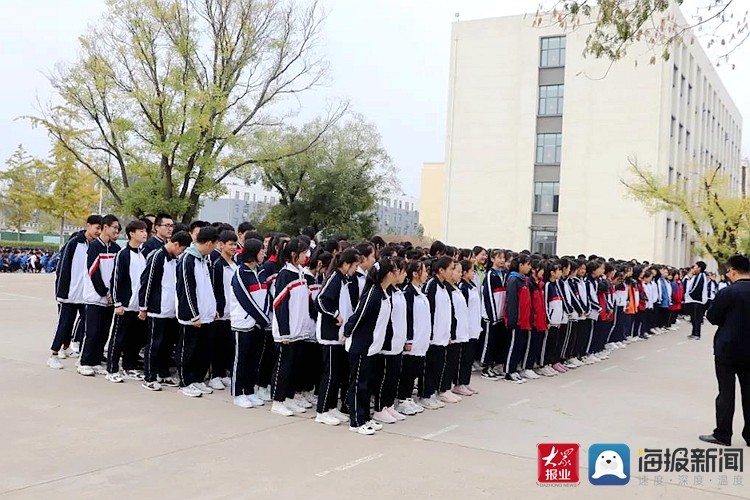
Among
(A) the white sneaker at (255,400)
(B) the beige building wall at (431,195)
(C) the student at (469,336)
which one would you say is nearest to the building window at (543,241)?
(C) the student at (469,336)

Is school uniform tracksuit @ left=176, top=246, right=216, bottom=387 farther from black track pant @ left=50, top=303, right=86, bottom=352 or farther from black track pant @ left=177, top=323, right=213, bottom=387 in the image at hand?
black track pant @ left=50, top=303, right=86, bottom=352

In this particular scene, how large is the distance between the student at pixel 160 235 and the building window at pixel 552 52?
3075cm

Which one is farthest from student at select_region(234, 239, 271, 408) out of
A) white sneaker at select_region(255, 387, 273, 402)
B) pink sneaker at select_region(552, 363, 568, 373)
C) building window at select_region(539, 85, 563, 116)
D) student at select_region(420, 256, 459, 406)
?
building window at select_region(539, 85, 563, 116)

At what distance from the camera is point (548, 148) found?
117 ft

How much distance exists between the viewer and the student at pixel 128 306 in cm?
761

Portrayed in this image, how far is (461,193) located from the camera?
3756 cm

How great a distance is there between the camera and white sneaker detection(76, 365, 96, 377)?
7.82 meters

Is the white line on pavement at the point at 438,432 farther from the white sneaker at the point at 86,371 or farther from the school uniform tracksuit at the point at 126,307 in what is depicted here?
the white sneaker at the point at 86,371

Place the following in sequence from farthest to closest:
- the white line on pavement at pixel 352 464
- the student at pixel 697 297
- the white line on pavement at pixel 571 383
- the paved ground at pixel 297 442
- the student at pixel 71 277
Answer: the student at pixel 697 297, the white line on pavement at pixel 571 383, the student at pixel 71 277, the white line on pavement at pixel 352 464, the paved ground at pixel 297 442

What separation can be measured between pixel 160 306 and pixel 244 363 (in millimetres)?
1213

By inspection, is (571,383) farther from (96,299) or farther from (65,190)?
(65,190)

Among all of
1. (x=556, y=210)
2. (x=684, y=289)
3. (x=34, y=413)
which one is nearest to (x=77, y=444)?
(x=34, y=413)

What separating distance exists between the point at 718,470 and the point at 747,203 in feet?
82.5

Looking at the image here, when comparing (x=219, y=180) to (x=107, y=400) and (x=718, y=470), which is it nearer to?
(x=107, y=400)
